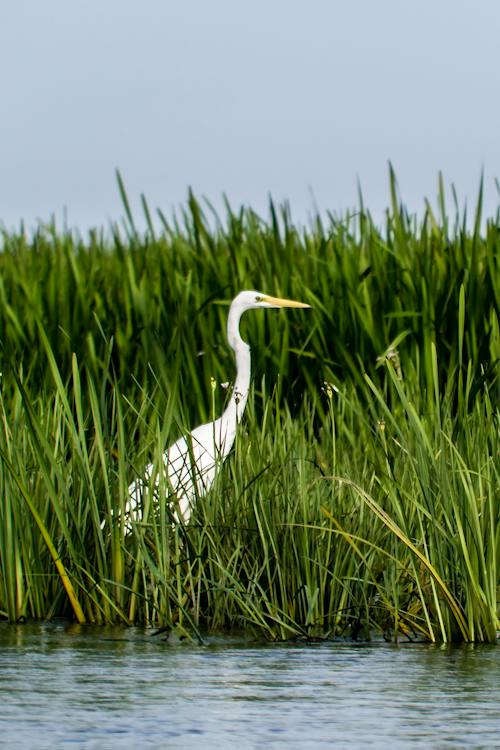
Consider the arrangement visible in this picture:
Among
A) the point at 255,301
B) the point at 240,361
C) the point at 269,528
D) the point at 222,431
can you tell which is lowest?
the point at 269,528

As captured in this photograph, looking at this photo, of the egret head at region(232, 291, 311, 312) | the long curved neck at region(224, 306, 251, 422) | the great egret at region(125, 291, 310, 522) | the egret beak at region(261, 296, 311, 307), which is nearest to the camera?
the great egret at region(125, 291, 310, 522)

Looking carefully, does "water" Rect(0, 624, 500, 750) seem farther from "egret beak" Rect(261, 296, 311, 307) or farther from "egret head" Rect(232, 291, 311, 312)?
"egret beak" Rect(261, 296, 311, 307)

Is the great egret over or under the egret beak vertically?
under

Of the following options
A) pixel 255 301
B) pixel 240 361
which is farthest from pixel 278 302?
pixel 240 361

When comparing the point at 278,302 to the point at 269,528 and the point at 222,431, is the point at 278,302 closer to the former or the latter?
the point at 222,431

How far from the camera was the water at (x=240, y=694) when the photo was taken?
3.71m

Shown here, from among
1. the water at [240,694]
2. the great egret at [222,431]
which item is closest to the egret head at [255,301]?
the great egret at [222,431]

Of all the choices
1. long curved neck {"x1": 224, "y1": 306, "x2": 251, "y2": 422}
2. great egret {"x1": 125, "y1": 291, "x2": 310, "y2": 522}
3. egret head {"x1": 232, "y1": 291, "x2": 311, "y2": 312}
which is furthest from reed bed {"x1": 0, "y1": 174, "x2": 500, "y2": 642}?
egret head {"x1": 232, "y1": 291, "x2": 311, "y2": 312}

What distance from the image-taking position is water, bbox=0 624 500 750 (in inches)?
146

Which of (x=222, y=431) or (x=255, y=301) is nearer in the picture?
(x=222, y=431)

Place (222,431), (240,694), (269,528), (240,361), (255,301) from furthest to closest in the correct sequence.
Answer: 1. (255,301)
2. (240,361)
3. (222,431)
4. (269,528)
5. (240,694)

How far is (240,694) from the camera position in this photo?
4.16 metres

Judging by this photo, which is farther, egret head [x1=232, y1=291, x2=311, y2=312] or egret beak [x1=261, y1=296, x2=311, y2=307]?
egret beak [x1=261, y1=296, x2=311, y2=307]

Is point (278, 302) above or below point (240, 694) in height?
above
